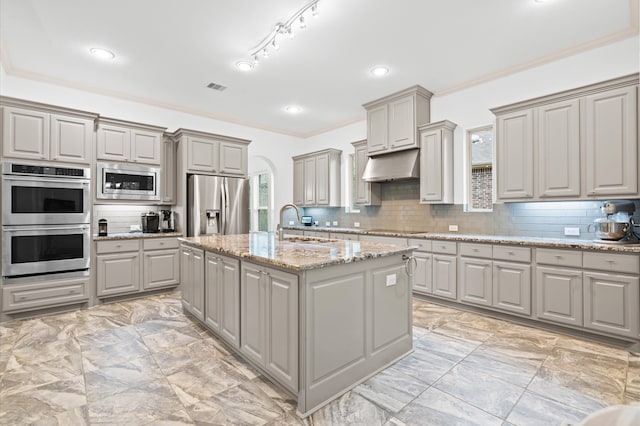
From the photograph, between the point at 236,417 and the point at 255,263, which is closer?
the point at 236,417

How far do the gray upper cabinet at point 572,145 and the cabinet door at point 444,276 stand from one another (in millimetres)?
986

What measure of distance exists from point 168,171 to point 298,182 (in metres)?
2.67

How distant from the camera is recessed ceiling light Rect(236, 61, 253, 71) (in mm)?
3803

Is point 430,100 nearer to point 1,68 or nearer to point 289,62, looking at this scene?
→ point 289,62

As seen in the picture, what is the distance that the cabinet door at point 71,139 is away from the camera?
3746 millimetres

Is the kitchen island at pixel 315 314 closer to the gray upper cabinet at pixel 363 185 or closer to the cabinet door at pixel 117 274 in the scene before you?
the cabinet door at pixel 117 274

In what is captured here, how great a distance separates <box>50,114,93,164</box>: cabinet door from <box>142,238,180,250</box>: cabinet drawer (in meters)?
1.25

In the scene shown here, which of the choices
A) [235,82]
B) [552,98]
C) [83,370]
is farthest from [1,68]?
[552,98]

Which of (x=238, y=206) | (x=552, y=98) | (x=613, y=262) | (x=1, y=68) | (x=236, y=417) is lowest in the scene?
(x=236, y=417)

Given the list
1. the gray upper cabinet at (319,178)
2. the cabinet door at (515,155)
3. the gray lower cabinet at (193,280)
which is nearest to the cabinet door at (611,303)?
the cabinet door at (515,155)

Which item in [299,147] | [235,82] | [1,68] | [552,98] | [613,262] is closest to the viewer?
[613,262]

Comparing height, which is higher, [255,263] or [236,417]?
[255,263]

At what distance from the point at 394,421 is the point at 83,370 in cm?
232

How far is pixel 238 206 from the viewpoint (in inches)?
210
